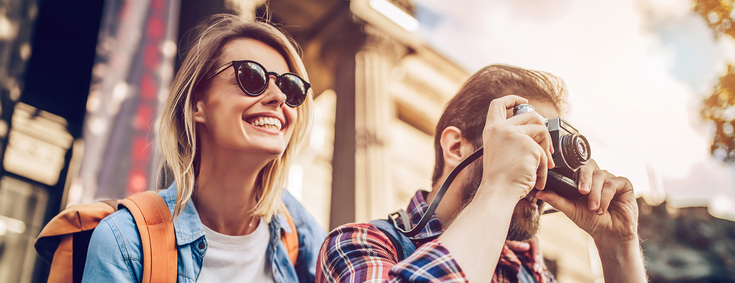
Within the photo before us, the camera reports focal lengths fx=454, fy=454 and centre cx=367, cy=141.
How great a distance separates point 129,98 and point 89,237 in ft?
7.10

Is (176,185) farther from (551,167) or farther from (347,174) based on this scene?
(347,174)

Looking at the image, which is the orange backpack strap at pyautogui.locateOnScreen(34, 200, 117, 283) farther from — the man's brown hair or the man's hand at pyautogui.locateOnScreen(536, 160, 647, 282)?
the man's hand at pyautogui.locateOnScreen(536, 160, 647, 282)

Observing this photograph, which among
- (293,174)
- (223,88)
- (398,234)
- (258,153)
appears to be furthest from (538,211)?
(293,174)

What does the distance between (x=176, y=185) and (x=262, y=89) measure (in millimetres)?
486

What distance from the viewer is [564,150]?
1.29 metres

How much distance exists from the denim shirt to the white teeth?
1.25 feet

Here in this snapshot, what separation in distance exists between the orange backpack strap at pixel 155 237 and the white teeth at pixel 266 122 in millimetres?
426

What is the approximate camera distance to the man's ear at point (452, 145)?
1620 mm

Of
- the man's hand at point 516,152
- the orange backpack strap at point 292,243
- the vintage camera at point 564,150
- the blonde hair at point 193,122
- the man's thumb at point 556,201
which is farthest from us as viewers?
the orange backpack strap at point 292,243

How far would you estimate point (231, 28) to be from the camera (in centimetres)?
197

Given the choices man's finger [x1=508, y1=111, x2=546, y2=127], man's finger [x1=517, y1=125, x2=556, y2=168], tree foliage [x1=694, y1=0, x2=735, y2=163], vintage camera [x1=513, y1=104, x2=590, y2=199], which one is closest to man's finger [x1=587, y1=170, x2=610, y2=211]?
vintage camera [x1=513, y1=104, x2=590, y2=199]

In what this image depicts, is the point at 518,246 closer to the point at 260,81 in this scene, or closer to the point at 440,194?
the point at 440,194

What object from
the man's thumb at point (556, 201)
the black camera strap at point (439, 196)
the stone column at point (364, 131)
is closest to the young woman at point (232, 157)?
the black camera strap at point (439, 196)

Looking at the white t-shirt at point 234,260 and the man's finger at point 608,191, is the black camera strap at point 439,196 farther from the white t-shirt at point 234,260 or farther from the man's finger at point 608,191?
the white t-shirt at point 234,260
